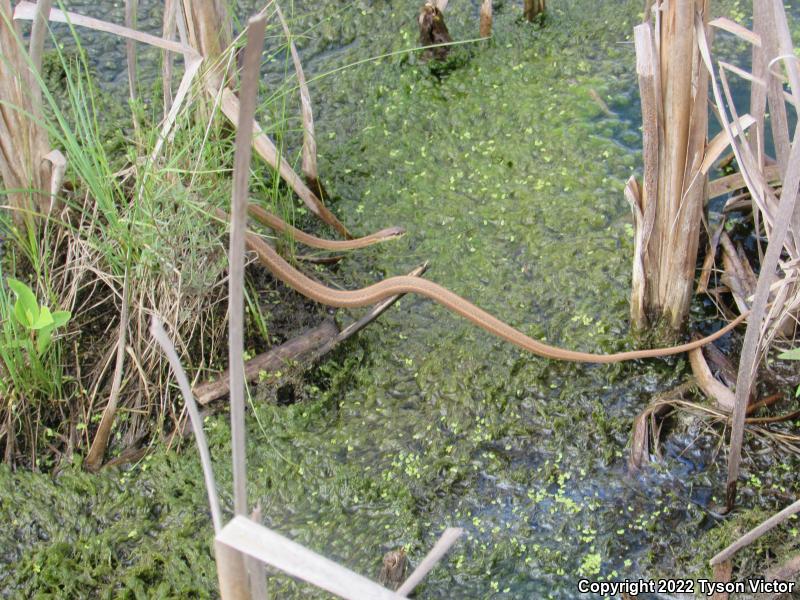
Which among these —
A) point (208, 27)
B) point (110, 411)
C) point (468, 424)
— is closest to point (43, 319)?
point (110, 411)

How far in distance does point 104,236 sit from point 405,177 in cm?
107

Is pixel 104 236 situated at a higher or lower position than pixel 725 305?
higher

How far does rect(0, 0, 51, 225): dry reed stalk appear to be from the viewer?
7.64ft

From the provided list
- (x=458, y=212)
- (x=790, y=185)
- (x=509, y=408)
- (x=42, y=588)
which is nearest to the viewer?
(x=790, y=185)

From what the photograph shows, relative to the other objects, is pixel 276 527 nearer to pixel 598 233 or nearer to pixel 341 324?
pixel 341 324

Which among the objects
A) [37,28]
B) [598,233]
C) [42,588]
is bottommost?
[42,588]

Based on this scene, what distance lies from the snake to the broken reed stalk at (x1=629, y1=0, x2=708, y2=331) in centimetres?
17

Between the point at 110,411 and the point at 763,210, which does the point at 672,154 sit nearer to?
the point at 763,210

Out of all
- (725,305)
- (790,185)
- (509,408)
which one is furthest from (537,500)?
(790,185)

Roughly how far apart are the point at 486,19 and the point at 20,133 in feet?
5.91

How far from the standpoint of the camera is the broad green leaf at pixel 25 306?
216 centimetres

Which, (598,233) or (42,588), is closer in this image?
(42,588)

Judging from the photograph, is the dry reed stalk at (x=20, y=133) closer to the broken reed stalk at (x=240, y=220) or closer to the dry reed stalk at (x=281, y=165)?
the dry reed stalk at (x=281, y=165)

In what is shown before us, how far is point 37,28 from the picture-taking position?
7.40 feet
